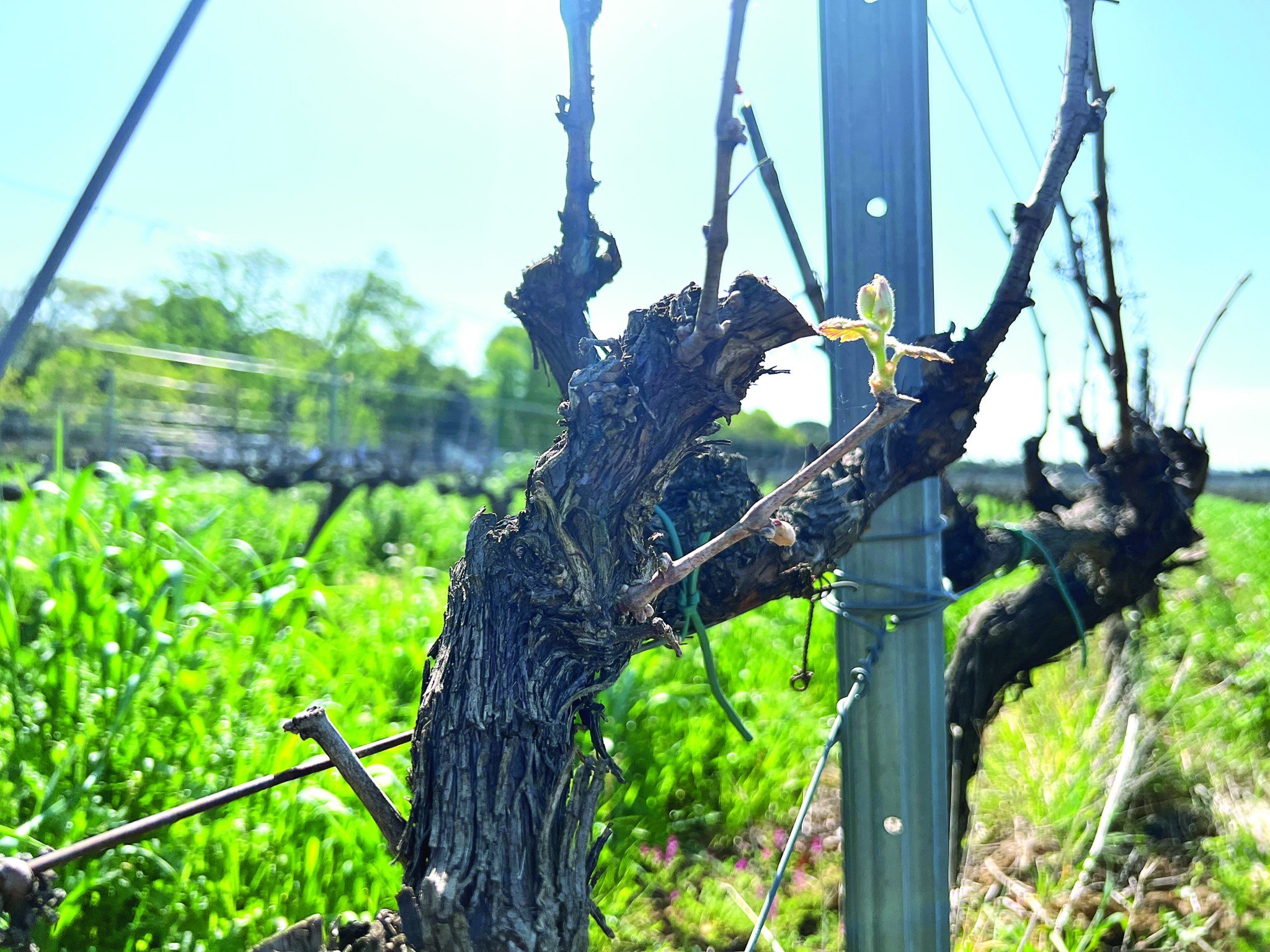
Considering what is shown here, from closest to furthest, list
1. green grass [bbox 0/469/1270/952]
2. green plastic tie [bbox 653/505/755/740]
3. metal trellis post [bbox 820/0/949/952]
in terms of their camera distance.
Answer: green plastic tie [bbox 653/505/755/740] < metal trellis post [bbox 820/0/949/952] < green grass [bbox 0/469/1270/952]

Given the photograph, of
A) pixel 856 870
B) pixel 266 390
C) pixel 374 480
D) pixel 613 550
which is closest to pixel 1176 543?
pixel 856 870

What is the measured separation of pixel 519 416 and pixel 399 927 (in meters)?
25.1

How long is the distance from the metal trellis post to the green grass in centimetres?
100

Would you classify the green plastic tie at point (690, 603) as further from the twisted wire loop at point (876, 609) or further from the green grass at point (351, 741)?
the green grass at point (351, 741)

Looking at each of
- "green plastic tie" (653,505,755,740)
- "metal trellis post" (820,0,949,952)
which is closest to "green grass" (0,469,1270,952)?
"metal trellis post" (820,0,949,952)

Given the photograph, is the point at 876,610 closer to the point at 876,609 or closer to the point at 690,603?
the point at 876,609

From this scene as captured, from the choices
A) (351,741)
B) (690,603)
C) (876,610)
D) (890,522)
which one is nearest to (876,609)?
(876,610)

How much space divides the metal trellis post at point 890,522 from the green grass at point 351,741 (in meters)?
1.00

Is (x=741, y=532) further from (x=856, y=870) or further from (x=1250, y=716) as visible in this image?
(x=1250, y=716)

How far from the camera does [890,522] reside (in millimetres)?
1235

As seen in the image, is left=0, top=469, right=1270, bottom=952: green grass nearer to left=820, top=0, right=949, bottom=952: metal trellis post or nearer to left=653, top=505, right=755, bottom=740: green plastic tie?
left=820, top=0, right=949, bottom=952: metal trellis post

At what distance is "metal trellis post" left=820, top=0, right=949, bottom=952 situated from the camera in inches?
45.5

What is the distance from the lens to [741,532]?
2.29 ft

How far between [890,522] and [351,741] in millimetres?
1693
